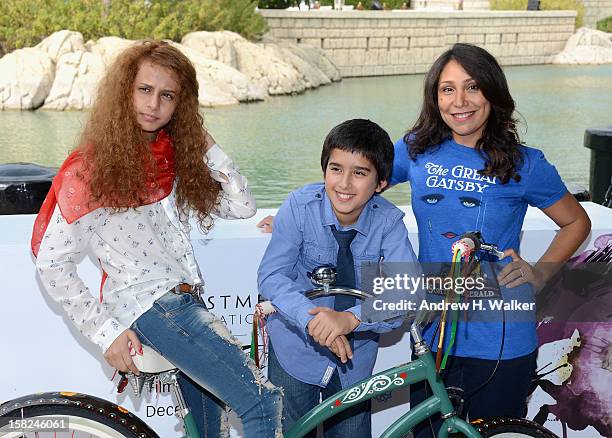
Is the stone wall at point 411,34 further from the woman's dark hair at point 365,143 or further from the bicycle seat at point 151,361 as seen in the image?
the bicycle seat at point 151,361

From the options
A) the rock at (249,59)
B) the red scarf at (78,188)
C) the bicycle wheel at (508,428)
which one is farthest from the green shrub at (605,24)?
the red scarf at (78,188)

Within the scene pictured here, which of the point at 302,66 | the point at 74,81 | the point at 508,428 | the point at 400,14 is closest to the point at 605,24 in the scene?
the point at 400,14

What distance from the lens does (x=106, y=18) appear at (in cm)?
2541

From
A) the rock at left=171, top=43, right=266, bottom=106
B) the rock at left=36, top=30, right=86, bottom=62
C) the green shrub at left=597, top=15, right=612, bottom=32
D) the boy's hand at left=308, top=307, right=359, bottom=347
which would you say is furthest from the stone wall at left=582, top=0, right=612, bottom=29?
the boy's hand at left=308, top=307, right=359, bottom=347

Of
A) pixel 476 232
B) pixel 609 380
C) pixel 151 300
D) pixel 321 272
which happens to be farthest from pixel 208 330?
pixel 609 380

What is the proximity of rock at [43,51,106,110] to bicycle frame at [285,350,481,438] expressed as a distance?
18285 millimetres

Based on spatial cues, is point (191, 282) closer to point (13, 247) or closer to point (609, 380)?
point (13, 247)

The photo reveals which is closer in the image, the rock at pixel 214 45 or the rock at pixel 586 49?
the rock at pixel 214 45

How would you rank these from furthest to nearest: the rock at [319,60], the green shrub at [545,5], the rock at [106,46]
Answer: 1. the green shrub at [545,5]
2. the rock at [319,60]
3. the rock at [106,46]

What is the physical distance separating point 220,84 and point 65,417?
20001 millimetres

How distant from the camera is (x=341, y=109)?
22.3 metres

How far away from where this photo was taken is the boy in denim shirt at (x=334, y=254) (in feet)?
7.00

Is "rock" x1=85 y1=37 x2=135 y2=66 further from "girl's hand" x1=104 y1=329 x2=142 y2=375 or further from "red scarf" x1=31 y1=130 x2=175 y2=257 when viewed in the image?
"girl's hand" x1=104 y1=329 x2=142 y2=375

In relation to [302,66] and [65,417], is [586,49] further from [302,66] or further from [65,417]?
[65,417]
